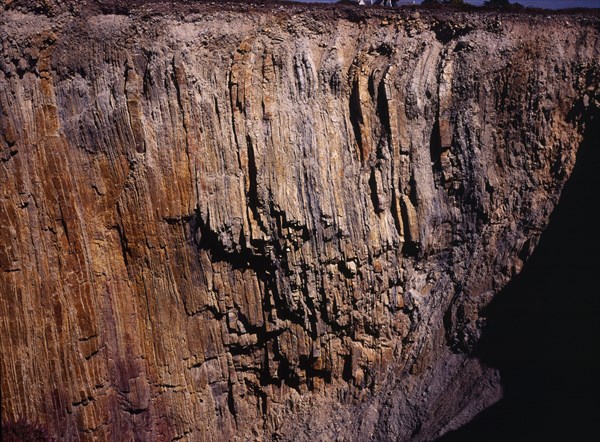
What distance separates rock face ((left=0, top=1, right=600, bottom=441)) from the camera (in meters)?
7.64

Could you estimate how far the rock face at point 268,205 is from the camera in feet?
25.1

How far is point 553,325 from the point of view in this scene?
9781 millimetres

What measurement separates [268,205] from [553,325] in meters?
6.71

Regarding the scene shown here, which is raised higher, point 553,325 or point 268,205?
point 268,205

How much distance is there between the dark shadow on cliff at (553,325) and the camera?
930 cm

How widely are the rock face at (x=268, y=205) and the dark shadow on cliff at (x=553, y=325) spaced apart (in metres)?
0.32

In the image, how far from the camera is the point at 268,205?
330 inches

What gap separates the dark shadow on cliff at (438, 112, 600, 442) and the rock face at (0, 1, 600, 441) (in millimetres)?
319

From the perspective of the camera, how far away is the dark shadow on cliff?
9.30 metres

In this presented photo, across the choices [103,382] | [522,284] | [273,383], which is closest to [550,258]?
[522,284]

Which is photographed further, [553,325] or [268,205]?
[553,325]

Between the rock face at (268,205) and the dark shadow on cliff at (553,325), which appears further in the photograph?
the dark shadow on cliff at (553,325)

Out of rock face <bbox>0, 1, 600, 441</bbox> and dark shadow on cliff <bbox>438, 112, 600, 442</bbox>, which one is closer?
rock face <bbox>0, 1, 600, 441</bbox>

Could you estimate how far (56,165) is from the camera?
7.55m
